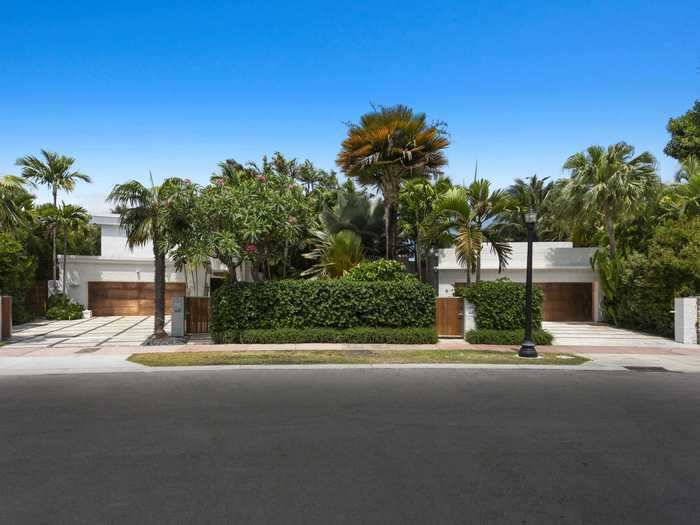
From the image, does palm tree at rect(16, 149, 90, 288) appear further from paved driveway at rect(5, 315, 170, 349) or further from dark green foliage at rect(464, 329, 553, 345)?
dark green foliage at rect(464, 329, 553, 345)

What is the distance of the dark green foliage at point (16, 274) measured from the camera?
21016 millimetres

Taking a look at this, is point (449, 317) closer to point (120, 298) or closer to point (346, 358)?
point (346, 358)

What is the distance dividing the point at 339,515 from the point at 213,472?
1.58 metres

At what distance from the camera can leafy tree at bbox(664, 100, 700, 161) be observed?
99.3 feet

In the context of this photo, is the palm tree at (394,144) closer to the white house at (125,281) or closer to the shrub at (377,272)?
the shrub at (377,272)

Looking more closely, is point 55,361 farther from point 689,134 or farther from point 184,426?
point 689,134

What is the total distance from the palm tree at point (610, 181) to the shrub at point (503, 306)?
270 inches

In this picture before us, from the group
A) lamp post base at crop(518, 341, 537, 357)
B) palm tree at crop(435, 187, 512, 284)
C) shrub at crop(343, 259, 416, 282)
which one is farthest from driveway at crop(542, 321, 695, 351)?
shrub at crop(343, 259, 416, 282)

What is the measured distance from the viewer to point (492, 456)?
5.90m

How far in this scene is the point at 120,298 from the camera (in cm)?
2855

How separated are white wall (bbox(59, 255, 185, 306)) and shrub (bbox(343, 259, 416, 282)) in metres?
13.8

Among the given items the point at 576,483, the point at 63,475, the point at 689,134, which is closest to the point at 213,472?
the point at 63,475

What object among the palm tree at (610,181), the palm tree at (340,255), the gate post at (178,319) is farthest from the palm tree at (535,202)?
the gate post at (178,319)

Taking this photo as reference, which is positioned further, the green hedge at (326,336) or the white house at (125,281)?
the white house at (125,281)
